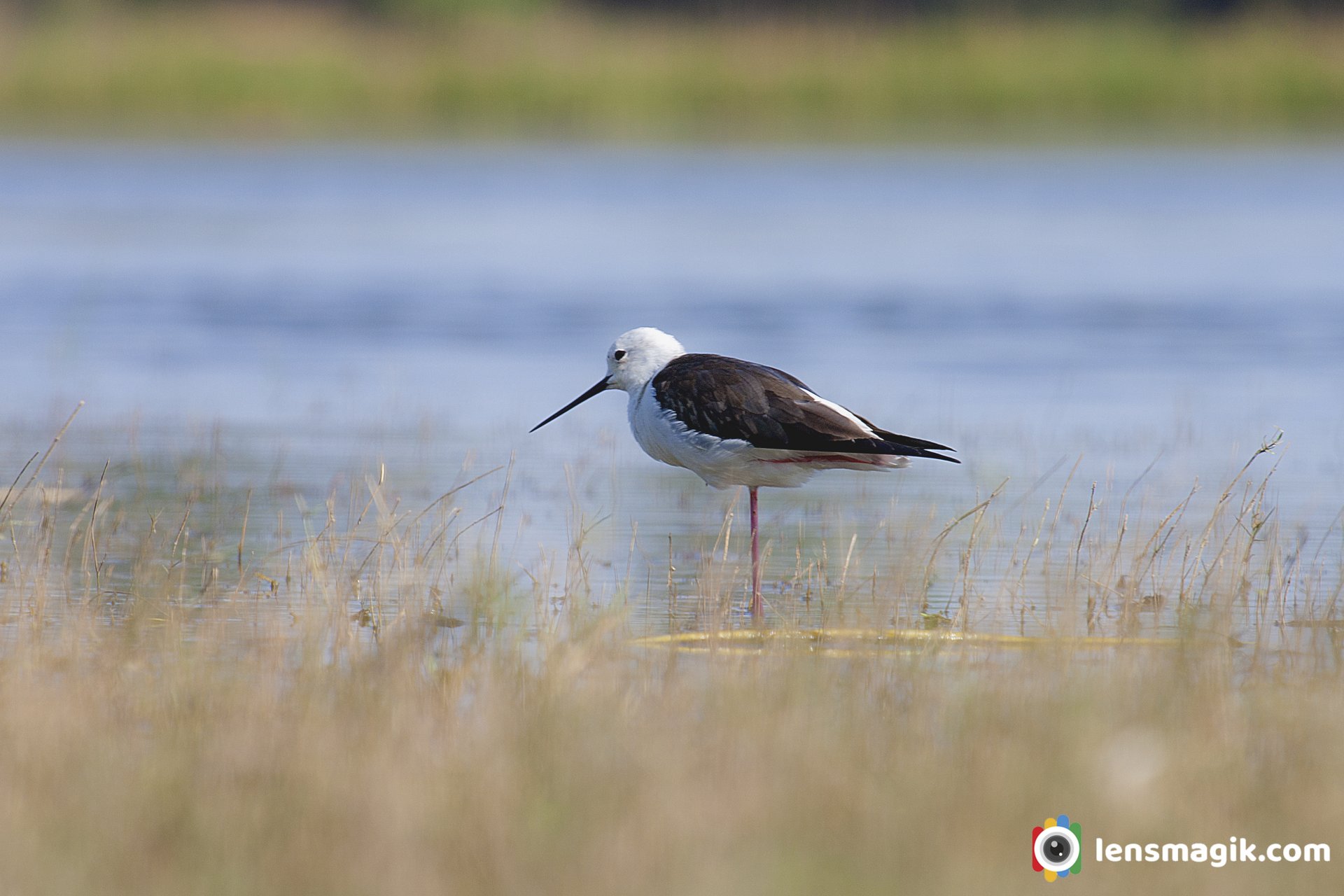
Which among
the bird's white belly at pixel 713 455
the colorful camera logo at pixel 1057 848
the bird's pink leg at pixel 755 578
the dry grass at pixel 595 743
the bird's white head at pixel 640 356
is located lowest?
the colorful camera logo at pixel 1057 848

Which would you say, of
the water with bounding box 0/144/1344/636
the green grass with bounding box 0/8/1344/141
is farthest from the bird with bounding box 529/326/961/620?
the green grass with bounding box 0/8/1344/141

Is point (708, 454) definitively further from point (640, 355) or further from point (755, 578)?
point (640, 355)

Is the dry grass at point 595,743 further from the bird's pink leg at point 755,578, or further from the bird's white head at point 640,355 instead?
the bird's white head at point 640,355

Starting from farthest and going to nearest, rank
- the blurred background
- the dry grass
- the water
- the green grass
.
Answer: the green grass → the blurred background → the water → the dry grass

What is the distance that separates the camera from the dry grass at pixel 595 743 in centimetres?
403

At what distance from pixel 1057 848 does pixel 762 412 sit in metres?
3.13

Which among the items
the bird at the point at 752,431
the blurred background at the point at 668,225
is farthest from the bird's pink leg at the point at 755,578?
the blurred background at the point at 668,225

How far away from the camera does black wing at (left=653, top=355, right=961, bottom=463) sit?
22.8ft

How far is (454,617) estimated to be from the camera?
254 inches

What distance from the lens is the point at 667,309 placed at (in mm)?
15211

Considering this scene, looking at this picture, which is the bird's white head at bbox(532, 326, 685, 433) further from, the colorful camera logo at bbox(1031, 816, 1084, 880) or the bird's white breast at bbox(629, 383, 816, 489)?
the colorful camera logo at bbox(1031, 816, 1084, 880)

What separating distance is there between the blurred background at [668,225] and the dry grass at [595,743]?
2043mm

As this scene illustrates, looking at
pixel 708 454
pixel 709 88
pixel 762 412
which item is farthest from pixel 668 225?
pixel 762 412

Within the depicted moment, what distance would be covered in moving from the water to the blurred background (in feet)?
0.21
